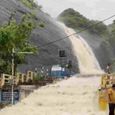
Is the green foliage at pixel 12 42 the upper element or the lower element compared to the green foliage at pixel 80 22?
lower

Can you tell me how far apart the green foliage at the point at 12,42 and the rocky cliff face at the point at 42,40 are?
10379mm

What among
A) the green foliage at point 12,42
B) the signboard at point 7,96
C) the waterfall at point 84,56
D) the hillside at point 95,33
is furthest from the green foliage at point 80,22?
the signboard at point 7,96

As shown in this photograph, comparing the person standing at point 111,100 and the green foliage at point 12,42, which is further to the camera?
the green foliage at point 12,42

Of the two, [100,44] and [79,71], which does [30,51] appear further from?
[100,44]

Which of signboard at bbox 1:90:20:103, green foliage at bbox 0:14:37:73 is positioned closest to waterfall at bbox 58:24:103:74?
green foliage at bbox 0:14:37:73

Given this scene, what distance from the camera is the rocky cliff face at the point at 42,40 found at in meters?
55.8

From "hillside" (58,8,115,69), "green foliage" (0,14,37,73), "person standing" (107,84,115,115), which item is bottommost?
"person standing" (107,84,115,115)

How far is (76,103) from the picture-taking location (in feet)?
109

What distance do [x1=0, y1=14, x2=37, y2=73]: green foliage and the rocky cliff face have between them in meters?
10.4

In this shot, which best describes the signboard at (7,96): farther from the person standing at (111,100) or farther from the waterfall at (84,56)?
the waterfall at (84,56)

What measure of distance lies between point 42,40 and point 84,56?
747cm

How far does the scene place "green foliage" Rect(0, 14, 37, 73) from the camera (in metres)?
39.4

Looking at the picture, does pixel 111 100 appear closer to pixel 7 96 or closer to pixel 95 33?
pixel 7 96

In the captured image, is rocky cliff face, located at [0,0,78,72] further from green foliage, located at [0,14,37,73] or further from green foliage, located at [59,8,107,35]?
green foliage, located at [59,8,107,35]
